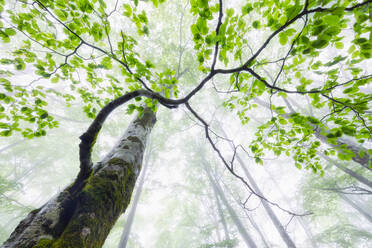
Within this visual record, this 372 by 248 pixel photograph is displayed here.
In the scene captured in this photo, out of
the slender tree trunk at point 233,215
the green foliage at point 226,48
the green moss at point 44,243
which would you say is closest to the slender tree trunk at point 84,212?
the green moss at point 44,243

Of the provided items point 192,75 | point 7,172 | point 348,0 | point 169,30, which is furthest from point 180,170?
point 7,172

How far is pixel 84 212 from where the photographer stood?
0.94 m

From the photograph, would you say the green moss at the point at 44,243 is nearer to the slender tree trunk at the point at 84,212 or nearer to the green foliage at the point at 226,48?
the slender tree trunk at the point at 84,212

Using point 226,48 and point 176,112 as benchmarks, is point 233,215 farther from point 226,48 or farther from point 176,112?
point 226,48

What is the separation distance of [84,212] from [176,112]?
8237 millimetres

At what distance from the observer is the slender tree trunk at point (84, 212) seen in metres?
0.80

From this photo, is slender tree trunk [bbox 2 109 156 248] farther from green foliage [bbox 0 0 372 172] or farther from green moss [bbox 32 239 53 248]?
green foliage [bbox 0 0 372 172]

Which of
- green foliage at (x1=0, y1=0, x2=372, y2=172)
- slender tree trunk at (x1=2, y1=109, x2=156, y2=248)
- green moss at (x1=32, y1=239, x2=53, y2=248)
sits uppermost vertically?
green foliage at (x1=0, y1=0, x2=372, y2=172)

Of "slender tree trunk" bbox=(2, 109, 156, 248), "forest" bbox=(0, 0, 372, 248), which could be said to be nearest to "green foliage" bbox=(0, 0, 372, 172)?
"forest" bbox=(0, 0, 372, 248)

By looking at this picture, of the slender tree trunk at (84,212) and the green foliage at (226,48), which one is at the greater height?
the green foliage at (226,48)

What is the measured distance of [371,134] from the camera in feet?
4.88

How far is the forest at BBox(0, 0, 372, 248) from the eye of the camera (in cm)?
102

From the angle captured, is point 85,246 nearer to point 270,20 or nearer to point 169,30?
point 270,20

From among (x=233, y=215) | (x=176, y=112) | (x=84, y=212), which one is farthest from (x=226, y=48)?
(x=233, y=215)
